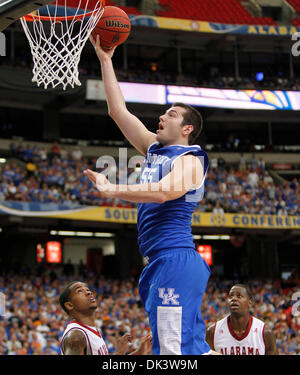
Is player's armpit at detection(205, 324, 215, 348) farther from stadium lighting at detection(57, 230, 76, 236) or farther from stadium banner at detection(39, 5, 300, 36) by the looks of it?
stadium banner at detection(39, 5, 300, 36)

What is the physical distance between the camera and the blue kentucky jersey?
3708 millimetres

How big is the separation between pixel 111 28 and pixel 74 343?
7.73 feet

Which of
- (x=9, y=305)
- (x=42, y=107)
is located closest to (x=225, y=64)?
(x=42, y=107)

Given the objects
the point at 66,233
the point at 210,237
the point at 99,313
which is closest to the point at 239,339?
the point at 99,313

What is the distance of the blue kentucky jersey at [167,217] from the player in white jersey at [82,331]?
1092mm

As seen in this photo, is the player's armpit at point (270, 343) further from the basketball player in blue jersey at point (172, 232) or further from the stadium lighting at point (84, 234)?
the stadium lighting at point (84, 234)

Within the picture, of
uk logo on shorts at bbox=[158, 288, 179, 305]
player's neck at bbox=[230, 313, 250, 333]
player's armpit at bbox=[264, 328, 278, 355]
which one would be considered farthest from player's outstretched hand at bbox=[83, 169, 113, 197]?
player's armpit at bbox=[264, 328, 278, 355]

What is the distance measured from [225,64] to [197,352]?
81.2ft

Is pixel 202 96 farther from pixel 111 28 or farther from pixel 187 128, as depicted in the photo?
pixel 187 128

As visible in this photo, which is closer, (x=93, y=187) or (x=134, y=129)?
(x=134, y=129)

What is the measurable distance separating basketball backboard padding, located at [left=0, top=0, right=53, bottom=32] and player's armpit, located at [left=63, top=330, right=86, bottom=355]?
7.83 feet

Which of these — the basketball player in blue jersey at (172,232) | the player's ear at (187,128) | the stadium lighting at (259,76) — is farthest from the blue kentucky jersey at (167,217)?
the stadium lighting at (259,76)

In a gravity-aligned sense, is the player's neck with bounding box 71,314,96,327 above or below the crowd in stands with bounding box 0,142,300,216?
below

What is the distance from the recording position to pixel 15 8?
15.1 feet
